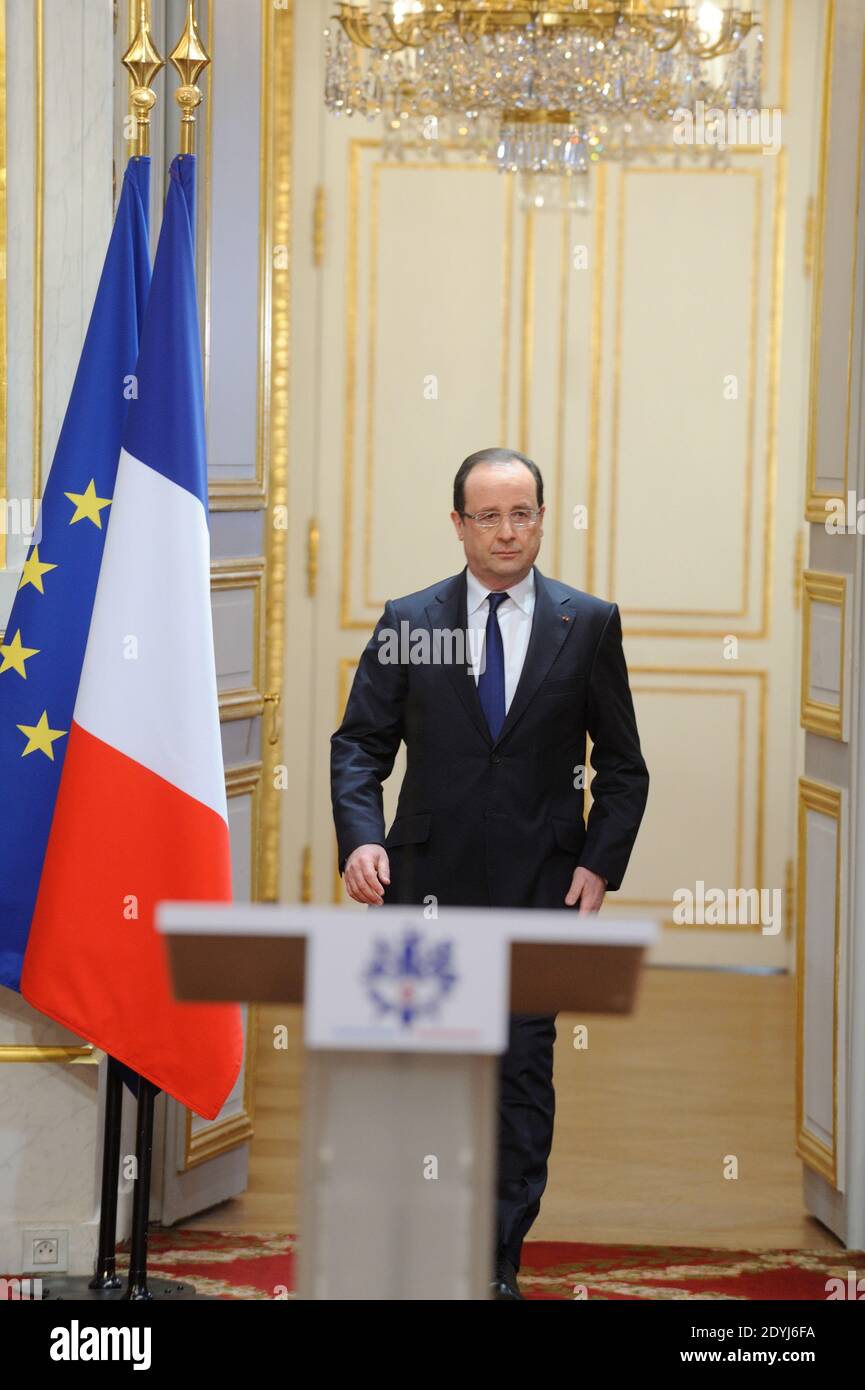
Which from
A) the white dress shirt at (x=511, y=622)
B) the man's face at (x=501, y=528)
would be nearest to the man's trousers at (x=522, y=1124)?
the white dress shirt at (x=511, y=622)

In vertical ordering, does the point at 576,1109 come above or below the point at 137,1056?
below

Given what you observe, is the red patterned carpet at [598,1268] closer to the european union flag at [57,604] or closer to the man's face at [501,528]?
the european union flag at [57,604]

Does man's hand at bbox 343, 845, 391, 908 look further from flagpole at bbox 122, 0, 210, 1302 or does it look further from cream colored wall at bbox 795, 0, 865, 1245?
cream colored wall at bbox 795, 0, 865, 1245

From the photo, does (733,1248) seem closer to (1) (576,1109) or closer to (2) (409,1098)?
(1) (576,1109)

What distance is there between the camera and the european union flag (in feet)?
11.5

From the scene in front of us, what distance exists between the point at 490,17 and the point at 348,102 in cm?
57

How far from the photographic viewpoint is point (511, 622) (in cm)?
355

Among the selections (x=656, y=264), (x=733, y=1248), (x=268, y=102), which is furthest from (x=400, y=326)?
(x=733, y=1248)

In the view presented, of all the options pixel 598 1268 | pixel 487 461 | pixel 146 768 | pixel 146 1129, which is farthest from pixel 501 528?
pixel 598 1268

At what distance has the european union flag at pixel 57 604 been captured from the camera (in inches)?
138

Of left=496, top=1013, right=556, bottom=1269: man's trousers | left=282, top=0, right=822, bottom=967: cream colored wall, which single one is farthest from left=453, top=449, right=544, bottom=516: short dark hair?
left=282, top=0, right=822, bottom=967: cream colored wall

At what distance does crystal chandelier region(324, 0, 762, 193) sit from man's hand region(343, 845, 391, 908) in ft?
9.03

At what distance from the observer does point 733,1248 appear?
13.6 ft
